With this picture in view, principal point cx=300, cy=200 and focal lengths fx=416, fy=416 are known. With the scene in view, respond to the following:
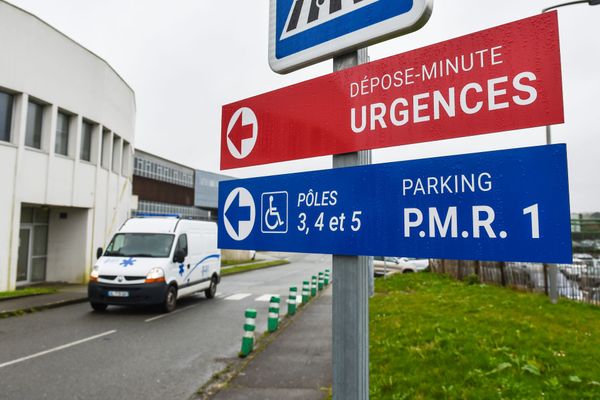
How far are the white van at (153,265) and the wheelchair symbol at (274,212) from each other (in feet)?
30.9

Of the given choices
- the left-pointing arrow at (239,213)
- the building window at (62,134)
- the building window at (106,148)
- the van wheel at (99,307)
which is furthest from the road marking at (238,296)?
the left-pointing arrow at (239,213)

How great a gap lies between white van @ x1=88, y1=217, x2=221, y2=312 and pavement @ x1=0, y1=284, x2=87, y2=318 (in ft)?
5.38

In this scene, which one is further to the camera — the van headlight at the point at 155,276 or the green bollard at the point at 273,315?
the van headlight at the point at 155,276

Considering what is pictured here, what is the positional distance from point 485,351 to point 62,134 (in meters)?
16.9

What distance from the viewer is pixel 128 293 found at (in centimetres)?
1035

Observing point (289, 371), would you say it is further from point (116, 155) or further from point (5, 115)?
point (116, 155)

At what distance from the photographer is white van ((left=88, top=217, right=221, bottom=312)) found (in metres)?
10.5

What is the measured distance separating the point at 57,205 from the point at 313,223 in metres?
16.8

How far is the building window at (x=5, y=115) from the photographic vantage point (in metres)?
13.9

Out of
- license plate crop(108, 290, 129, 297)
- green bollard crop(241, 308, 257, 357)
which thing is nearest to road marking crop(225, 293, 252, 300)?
license plate crop(108, 290, 129, 297)

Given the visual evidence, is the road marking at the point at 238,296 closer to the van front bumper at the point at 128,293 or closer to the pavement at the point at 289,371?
the van front bumper at the point at 128,293

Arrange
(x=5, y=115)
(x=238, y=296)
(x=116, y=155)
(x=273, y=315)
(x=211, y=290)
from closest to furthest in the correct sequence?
1. (x=273, y=315)
2. (x=5, y=115)
3. (x=211, y=290)
4. (x=238, y=296)
5. (x=116, y=155)

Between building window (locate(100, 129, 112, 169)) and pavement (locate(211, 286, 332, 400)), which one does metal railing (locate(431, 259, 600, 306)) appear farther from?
building window (locate(100, 129, 112, 169))

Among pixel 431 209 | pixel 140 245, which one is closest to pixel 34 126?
pixel 140 245
